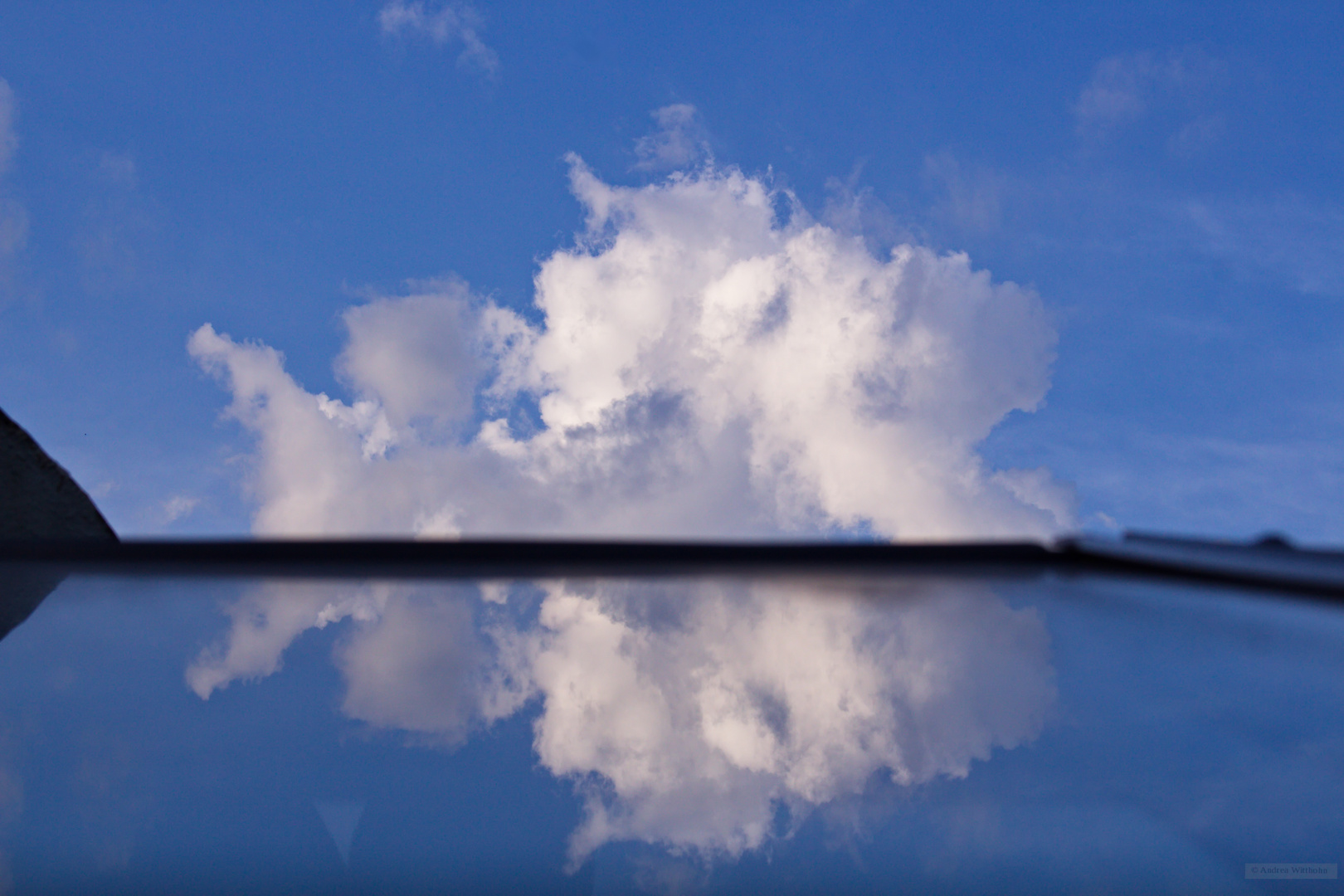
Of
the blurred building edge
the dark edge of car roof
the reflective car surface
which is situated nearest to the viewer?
the reflective car surface

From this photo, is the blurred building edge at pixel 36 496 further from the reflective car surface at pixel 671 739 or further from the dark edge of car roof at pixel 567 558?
the reflective car surface at pixel 671 739

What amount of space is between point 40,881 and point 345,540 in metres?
0.93

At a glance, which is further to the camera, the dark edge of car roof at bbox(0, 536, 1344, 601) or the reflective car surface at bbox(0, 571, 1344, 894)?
the dark edge of car roof at bbox(0, 536, 1344, 601)

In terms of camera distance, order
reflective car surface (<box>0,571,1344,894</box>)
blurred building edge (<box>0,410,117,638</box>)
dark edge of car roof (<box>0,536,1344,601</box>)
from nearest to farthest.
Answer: reflective car surface (<box>0,571,1344,894</box>)
dark edge of car roof (<box>0,536,1344,601</box>)
blurred building edge (<box>0,410,117,638</box>)

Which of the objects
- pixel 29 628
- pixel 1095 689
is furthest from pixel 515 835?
pixel 29 628

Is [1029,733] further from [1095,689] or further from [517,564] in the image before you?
[517,564]

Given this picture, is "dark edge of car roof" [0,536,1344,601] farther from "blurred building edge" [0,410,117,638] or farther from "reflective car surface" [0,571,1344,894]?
"blurred building edge" [0,410,117,638]

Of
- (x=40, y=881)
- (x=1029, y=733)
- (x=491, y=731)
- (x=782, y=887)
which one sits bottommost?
(x=40, y=881)

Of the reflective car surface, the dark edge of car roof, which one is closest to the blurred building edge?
the dark edge of car roof

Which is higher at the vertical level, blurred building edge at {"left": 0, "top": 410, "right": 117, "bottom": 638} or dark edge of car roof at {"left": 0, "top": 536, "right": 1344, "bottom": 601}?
blurred building edge at {"left": 0, "top": 410, "right": 117, "bottom": 638}

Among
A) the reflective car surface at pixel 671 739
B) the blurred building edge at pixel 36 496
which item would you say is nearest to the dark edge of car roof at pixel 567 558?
the reflective car surface at pixel 671 739

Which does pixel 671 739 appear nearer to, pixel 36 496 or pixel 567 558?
pixel 567 558

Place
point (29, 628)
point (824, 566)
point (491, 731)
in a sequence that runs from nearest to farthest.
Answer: point (491, 731), point (29, 628), point (824, 566)

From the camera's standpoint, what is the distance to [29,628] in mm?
1493
